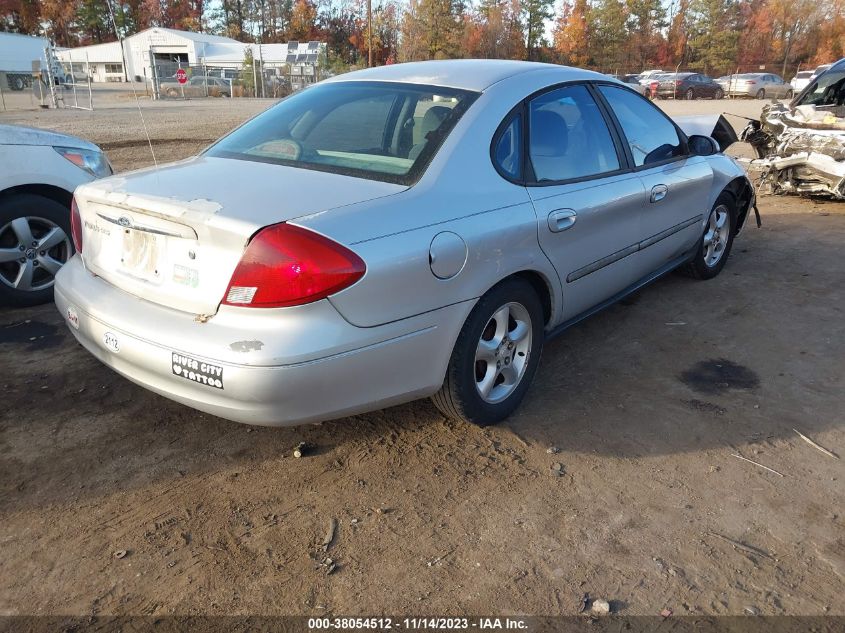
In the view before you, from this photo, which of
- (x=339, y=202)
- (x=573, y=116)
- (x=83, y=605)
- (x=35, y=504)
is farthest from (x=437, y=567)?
(x=573, y=116)

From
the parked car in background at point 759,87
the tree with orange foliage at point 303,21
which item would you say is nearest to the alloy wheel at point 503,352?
the parked car in background at point 759,87

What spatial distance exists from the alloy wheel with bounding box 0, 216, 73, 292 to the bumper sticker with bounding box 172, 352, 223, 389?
8.98 ft

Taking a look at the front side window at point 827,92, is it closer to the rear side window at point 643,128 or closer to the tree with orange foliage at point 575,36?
the rear side window at point 643,128

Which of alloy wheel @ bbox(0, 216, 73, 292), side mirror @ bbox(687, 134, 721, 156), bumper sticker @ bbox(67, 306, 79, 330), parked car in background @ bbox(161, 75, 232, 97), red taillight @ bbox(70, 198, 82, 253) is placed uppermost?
side mirror @ bbox(687, 134, 721, 156)

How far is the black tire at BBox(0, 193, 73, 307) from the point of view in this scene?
175 inches

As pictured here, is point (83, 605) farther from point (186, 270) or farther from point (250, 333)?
point (186, 270)

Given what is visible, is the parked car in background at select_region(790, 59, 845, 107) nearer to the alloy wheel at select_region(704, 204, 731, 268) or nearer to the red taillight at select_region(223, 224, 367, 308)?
the alloy wheel at select_region(704, 204, 731, 268)

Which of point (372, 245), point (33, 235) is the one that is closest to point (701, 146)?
point (372, 245)

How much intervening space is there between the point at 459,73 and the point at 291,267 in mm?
1652

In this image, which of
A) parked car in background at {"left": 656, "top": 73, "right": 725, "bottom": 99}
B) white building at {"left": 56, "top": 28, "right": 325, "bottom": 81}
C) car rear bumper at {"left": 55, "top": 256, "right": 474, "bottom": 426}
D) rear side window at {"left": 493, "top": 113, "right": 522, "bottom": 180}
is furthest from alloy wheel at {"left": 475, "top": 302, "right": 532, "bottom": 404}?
white building at {"left": 56, "top": 28, "right": 325, "bottom": 81}

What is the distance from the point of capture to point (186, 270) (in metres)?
2.53

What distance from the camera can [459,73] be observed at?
3.41m

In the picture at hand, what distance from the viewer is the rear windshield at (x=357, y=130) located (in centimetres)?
292

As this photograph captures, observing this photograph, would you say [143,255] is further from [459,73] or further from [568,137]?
[568,137]
